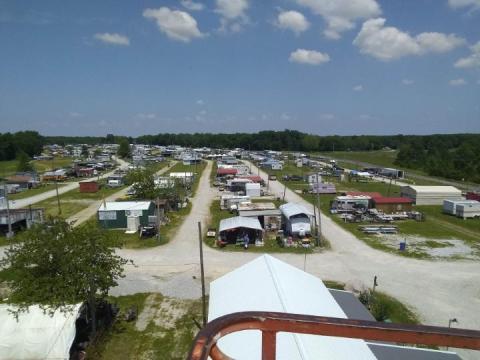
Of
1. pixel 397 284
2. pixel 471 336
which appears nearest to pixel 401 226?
pixel 397 284

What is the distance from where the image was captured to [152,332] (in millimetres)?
14742

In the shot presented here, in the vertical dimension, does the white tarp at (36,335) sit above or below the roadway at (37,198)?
above

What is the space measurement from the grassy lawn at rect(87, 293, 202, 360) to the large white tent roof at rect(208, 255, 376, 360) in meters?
2.13

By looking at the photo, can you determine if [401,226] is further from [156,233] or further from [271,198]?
[156,233]

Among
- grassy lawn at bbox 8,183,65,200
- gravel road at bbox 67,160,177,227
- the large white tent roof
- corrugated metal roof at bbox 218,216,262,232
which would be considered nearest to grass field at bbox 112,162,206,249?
corrugated metal roof at bbox 218,216,262,232

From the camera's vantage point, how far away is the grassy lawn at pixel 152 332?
13.4 meters

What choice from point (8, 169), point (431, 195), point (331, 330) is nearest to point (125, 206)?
point (331, 330)

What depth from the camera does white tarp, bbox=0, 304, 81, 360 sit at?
37.7 ft

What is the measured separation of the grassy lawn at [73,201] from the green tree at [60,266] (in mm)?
23125

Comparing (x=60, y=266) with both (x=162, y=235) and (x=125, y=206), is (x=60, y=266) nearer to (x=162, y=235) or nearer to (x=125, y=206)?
(x=162, y=235)

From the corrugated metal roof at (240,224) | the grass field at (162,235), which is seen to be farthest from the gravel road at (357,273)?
the corrugated metal roof at (240,224)

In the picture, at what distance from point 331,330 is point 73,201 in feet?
149

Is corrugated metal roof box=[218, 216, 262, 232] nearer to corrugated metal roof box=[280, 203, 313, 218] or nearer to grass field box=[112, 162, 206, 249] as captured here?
corrugated metal roof box=[280, 203, 313, 218]

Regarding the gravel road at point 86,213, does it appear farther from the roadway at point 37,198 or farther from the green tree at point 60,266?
the green tree at point 60,266
